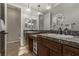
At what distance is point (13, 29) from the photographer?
1.60 metres

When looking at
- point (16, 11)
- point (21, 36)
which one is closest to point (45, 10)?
point (16, 11)

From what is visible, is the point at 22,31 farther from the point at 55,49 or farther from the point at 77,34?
the point at 77,34

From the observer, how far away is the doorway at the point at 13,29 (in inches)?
60.3

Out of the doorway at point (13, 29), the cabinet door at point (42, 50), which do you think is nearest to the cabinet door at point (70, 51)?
the cabinet door at point (42, 50)

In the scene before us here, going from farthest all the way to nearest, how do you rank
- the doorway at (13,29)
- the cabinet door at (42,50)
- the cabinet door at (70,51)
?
the cabinet door at (42,50), the doorway at (13,29), the cabinet door at (70,51)

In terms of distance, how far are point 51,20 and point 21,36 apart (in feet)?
2.06

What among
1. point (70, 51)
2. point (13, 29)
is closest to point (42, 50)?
point (13, 29)

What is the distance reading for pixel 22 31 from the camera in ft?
5.97

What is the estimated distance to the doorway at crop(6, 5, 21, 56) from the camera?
1.53 meters

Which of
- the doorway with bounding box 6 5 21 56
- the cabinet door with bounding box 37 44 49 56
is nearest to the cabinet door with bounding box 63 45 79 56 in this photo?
the cabinet door with bounding box 37 44 49 56

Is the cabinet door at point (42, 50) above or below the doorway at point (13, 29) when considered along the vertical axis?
below

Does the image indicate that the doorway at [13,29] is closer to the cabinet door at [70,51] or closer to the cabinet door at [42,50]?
the cabinet door at [42,50]

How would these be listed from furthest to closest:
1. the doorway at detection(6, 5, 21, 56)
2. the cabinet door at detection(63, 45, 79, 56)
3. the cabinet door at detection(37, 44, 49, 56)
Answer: the cabinet door at detection(37, 44, 49, 56) < the doorway at detection(6, 5, 21, 56) < the cabinet door at detection(63, 45, 79, 56)

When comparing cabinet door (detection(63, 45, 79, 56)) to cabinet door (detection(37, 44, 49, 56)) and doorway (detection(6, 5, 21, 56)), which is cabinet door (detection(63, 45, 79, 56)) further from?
doorway (detection(6, 5, 21, 56))
